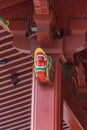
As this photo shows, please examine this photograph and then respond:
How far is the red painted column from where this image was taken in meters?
4.74

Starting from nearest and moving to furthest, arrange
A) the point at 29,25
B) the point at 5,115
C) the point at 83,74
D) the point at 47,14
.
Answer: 1. the point at 47,14
2. the point at 29,25
3. the point at 83,74
4. the point at 5,115

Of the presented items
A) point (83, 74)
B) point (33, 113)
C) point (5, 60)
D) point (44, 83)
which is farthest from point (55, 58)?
point (83, 74)

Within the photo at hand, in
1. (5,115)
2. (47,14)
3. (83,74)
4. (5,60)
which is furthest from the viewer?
(5,115)

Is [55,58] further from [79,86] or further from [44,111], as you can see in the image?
[79,86]

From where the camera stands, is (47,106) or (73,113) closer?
(47,106)

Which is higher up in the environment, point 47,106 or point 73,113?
point 47,106

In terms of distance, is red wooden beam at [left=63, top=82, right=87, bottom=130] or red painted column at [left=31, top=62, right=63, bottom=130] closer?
red painted column at [left=31, top=62, right=63, bottom=130]

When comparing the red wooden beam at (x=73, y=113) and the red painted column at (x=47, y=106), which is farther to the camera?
the red wooden beam at (x=73, y=113)

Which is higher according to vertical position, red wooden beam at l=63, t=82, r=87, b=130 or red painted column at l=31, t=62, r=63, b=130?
red painted column at l=31, t=62, r=63, b=130

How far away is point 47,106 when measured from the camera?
4793mm

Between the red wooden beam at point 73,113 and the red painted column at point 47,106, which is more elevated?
the red painted column at point 47,106

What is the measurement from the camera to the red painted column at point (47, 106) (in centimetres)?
474

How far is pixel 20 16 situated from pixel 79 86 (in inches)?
105

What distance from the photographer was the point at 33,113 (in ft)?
15.8
